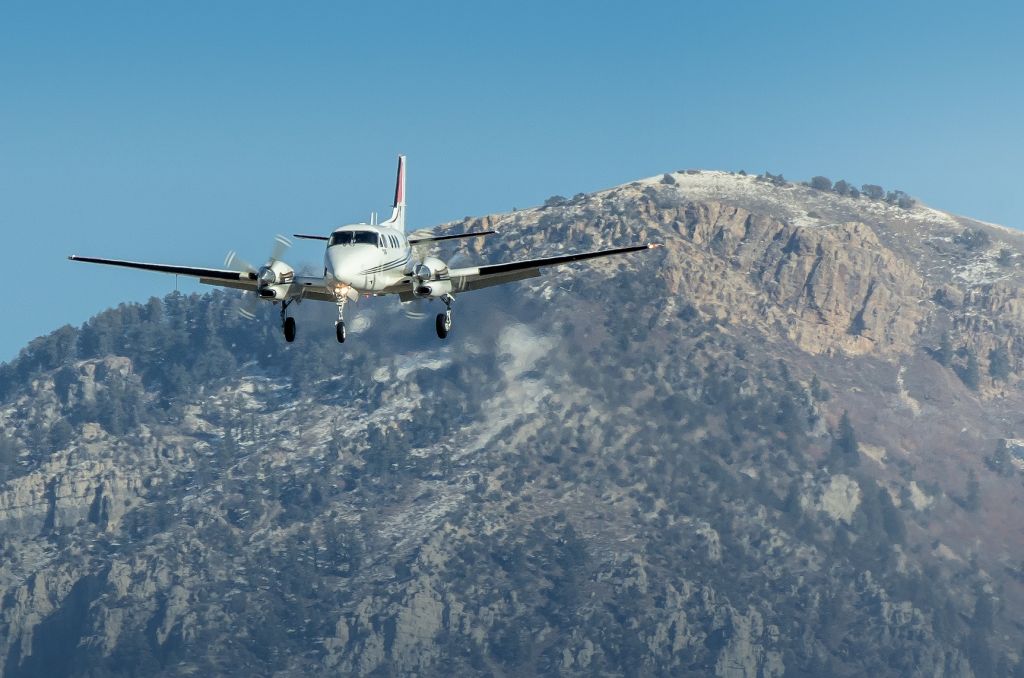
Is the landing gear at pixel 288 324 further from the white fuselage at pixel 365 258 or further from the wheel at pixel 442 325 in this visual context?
the wheel at pixel 442 325

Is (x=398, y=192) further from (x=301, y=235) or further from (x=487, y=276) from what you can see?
(x=487, y=276)

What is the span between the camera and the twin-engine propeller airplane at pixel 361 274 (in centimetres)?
10425

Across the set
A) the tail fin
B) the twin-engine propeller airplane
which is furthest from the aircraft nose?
the tail fin

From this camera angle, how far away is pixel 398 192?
148 metres

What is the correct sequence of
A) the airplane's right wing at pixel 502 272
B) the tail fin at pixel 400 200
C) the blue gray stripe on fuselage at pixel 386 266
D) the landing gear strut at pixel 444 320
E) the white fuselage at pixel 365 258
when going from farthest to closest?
the tail fin at pixel 400 200 < the landing gear strut at pixel 444 320 < the airplane's right wing at pixel 502 272 < the blue gray stripe on fuselage at pixel 386 266 < the white fuselage at pixel 365 258

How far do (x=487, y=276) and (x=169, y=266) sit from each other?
17980 millimetres

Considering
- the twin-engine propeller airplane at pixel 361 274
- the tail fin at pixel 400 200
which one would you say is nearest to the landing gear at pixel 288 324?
the twin-engine propeller airplane at pixel 361 274

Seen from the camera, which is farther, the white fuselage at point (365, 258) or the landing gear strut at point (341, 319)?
the white fuselage at point (365, 258)

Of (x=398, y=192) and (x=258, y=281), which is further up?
(x=398, y=192)

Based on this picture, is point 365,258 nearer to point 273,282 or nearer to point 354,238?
point 354,238

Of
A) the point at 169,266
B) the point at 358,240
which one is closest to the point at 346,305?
the point at 358,240

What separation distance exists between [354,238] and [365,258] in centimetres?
218

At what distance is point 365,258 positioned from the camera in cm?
10556

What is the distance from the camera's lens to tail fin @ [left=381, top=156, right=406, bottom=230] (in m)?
143
